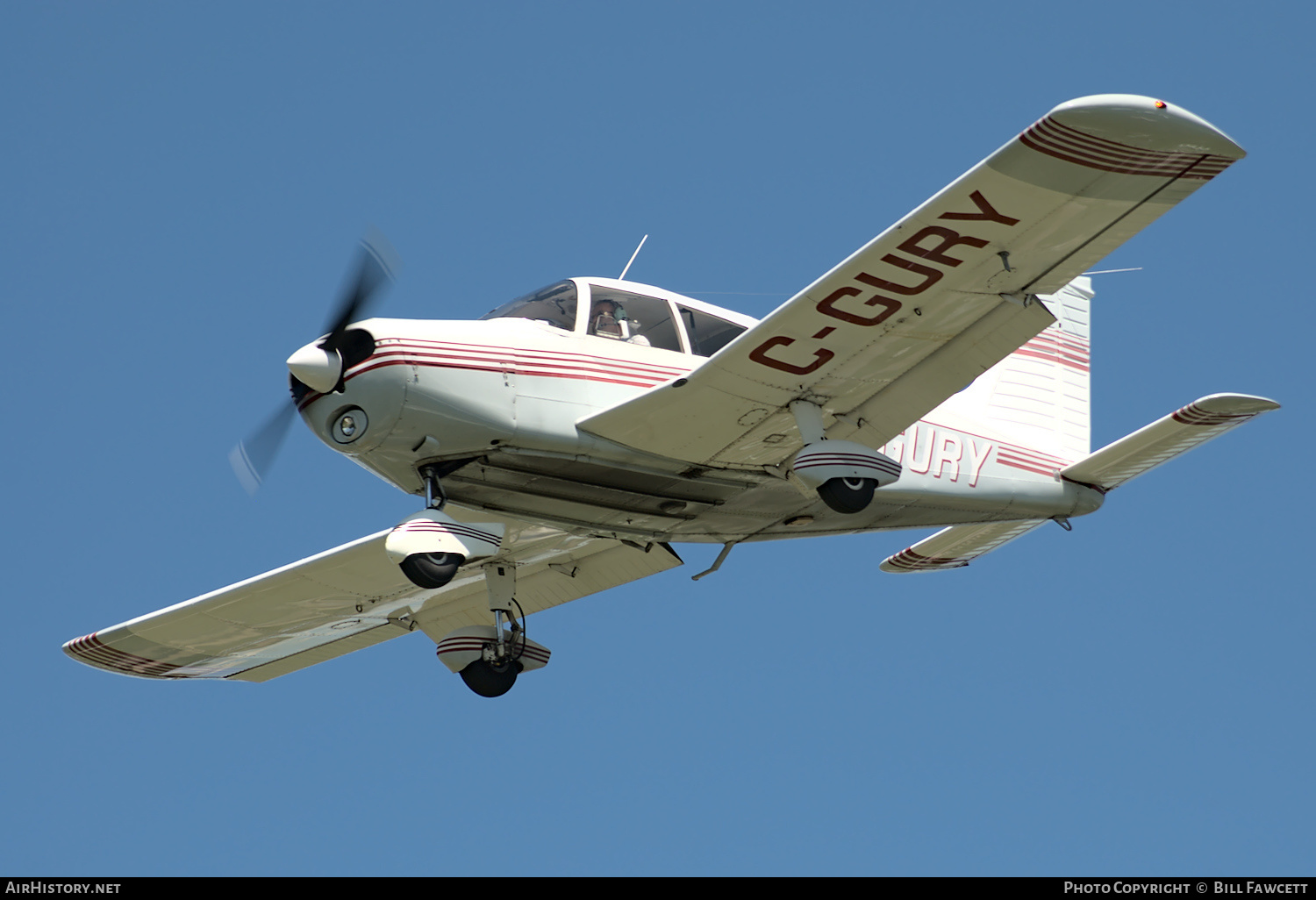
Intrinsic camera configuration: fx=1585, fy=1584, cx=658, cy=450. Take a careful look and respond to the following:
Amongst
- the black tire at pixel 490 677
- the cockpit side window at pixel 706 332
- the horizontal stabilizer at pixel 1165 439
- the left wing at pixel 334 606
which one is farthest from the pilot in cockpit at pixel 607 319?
the horizontal stabilizer at pixel 1165 439

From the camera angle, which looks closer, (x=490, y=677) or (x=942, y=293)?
(x=942, y=293)

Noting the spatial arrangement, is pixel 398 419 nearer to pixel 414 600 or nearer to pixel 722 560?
pixel 722 560

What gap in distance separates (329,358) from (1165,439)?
7670 millimetres

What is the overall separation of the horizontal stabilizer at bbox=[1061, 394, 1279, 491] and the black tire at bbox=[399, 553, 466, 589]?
657 cm

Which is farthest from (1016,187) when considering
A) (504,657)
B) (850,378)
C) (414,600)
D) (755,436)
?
(414,600)

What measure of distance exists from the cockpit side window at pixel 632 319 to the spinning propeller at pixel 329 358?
1827 mm

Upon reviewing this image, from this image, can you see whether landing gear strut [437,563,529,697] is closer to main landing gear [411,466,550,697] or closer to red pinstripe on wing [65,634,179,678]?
main landing gear [411,466,550,697]

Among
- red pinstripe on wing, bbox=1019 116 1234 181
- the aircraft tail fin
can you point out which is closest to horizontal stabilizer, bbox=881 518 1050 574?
the aircraft tail fin

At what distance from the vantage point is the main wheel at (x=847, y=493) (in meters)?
13.0

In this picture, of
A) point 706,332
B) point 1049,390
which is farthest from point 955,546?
point 706,332

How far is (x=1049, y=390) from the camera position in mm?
17109

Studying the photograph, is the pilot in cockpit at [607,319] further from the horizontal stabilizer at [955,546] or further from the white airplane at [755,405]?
the horizontal stabilizer at [955,546]

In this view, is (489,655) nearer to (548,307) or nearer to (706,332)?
(548,307)

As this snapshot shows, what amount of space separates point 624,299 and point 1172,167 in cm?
477
